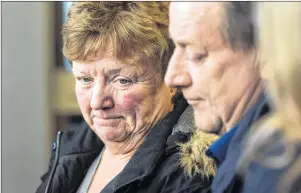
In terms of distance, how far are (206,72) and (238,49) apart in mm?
50

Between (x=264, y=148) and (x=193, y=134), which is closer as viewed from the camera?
(x=264, y=148)

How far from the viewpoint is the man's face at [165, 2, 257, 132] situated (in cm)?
66

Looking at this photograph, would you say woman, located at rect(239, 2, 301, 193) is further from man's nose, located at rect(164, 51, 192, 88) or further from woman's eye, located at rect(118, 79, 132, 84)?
woman's eye, located at rect(118, 79, 132, 84)

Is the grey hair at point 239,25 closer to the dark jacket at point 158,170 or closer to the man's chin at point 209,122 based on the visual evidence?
the man's chin at point 209,122

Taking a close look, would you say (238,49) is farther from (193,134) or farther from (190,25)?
(193,134)

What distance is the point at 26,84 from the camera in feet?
7.16

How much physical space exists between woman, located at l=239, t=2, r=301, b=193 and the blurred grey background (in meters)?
1.50

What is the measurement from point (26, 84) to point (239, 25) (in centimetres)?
165

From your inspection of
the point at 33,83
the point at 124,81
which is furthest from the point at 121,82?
the point at 33,83

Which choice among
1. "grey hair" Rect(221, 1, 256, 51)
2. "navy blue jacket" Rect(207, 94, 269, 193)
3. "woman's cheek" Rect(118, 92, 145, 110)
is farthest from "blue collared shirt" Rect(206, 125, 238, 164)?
"woman's cheek" Rect(118, 92, 145, 110)

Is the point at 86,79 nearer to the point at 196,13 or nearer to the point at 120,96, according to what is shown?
the point at 120,96

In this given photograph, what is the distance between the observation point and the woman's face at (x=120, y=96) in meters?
0.93

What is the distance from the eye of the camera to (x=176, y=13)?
70 cm

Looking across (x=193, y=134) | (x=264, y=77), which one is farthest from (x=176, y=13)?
(x=193, y=134)
